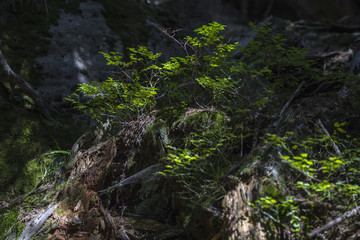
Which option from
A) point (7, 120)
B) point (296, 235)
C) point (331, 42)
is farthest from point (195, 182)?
point (331, 42)

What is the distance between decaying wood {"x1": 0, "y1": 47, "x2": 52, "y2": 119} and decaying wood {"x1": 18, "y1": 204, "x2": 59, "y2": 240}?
202 centimetres

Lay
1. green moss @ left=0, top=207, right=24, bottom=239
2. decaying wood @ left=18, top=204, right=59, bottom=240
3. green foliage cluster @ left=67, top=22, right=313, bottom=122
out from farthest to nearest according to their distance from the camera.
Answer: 1. green foliage cluster @ left=67, top=22, right=313, bottom=122
2. green moss @ left=0, top=207, right=24, bottom=239
3. decaying wood @ left=18, top=204, right=59, bottom=240

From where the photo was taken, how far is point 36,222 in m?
3.22

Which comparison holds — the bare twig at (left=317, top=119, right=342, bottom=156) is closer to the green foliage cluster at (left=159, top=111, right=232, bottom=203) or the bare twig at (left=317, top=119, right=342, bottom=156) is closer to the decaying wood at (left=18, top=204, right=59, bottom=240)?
the green foliage cluster at (left=159, top=111, right=232, bottom=203)

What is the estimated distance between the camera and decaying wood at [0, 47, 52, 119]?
4.43m

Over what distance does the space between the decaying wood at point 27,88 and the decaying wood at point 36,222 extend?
2.02 meters

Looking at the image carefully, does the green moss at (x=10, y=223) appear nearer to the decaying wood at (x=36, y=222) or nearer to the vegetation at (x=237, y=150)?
the decaying wood at (x=36, y=222)

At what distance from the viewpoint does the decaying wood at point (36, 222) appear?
3.09 metres

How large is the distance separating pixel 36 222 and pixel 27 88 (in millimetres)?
2403

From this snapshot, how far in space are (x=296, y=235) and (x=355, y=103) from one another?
6.13 feet

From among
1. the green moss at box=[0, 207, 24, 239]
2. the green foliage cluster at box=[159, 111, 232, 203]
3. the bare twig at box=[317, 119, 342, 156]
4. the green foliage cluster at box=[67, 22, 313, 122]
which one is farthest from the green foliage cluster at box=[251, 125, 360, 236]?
the green moss at box=[0, 207, 24, 239]

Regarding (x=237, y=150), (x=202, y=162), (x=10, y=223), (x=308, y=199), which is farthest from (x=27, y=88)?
(x=308, y=199)

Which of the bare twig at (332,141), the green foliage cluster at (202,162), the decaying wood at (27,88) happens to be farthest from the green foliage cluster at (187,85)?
the decaying wood at (27,88)

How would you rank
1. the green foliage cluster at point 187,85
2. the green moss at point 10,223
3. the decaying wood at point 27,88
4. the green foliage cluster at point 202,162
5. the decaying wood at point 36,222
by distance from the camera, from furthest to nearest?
the decaying wood at point 27,88 < the green foliage cluster at point 187,85 < the green moss at point 10,223 < the decaying wood at point 36,222 < the green foliage cluster at point 202,162
